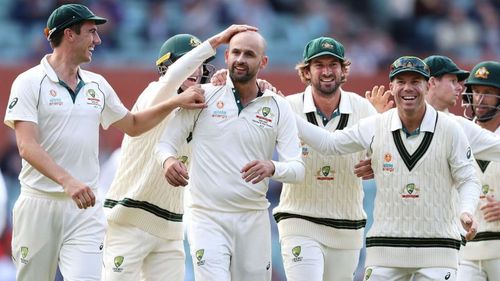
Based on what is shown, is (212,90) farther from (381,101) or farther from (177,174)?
(381,101)

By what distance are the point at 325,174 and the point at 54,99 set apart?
7.22ft

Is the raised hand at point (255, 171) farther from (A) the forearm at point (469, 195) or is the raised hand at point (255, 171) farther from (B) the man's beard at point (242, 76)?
(A) the forearm at point (469, 195)

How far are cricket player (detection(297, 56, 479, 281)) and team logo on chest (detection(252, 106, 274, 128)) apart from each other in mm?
800

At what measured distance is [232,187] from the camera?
836 cm

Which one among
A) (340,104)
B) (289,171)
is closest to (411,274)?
(289,171)

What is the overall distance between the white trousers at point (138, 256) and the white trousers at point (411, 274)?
152 centimetres

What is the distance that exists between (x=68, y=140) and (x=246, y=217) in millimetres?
1287

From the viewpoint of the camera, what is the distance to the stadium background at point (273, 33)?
15133 mm

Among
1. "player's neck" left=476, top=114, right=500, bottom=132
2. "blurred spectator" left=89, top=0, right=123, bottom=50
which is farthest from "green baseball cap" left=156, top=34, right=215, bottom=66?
"blurred spectator" left=89, top=0, right=123, bottom=50

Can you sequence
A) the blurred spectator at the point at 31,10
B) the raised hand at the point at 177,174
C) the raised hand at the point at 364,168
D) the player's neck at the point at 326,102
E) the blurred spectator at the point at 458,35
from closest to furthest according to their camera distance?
the raised hand at the point at 177,174
the raised hand at the point at 364,168
the player's neck at the point at 326,102
the blurred spectator at the point at 31,10
the blurred spectator at the point at 458,35

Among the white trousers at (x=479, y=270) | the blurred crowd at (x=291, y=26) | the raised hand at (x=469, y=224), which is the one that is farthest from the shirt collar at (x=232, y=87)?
the blurred crowd at (x=291, y=26)

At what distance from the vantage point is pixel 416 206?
8531mm

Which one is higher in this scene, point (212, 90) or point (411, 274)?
point (212, 90)

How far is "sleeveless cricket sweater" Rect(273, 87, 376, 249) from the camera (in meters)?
9.32
